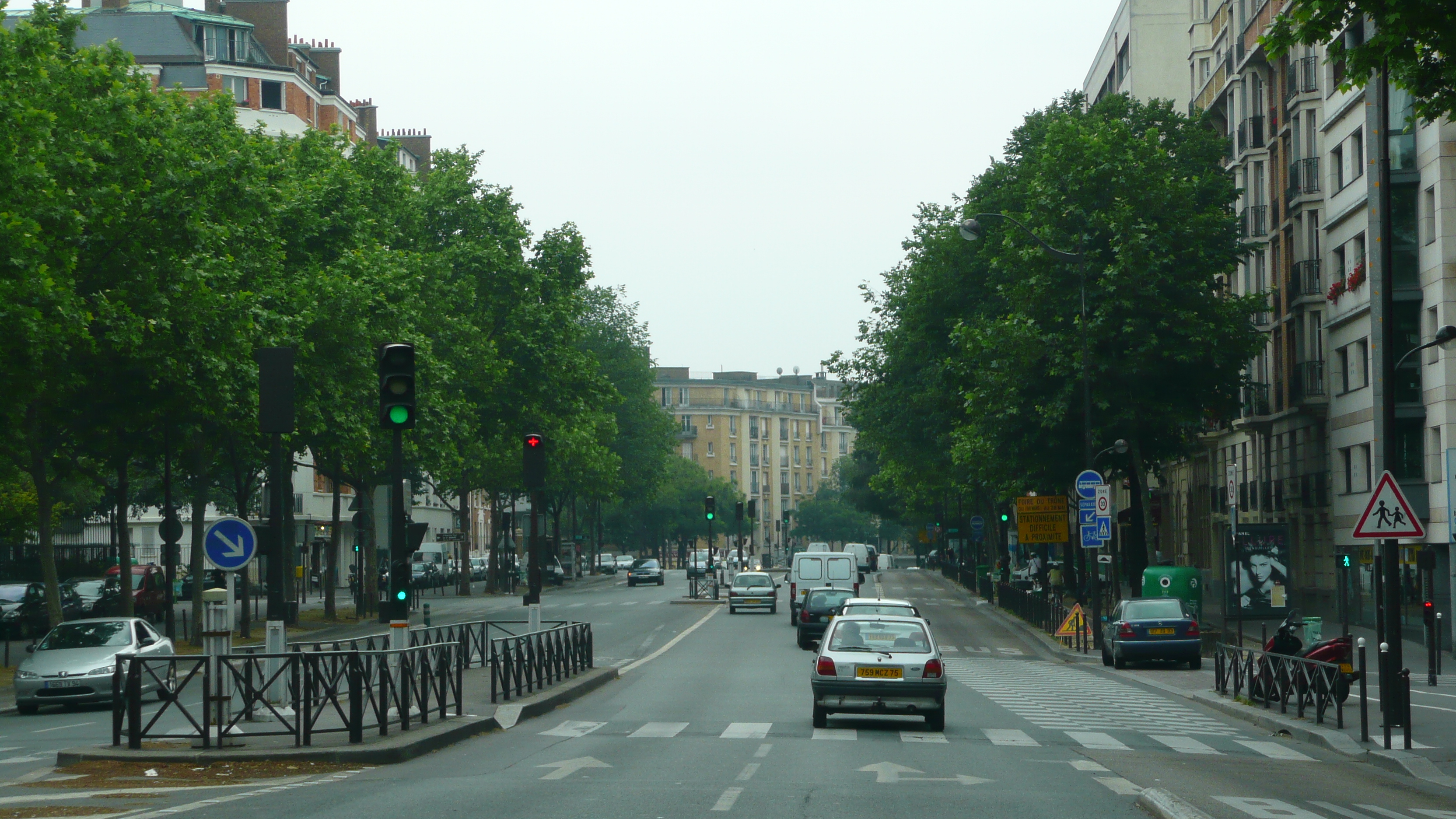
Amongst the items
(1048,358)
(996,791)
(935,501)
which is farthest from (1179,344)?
(935,501)

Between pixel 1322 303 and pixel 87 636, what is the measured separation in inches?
1484

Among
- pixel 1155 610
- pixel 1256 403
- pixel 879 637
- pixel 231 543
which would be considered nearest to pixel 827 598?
pixel 1155 610

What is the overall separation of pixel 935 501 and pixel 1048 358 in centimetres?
5030

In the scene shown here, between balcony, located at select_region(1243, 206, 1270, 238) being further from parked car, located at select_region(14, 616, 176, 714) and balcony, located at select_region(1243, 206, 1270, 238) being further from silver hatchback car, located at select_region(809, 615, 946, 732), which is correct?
parked car, located at select_region(14, 616, 176, 714)

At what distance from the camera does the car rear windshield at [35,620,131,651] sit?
1001 inches

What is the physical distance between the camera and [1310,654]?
69.5 ft

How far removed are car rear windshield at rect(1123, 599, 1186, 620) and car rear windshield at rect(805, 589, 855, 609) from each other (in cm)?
774

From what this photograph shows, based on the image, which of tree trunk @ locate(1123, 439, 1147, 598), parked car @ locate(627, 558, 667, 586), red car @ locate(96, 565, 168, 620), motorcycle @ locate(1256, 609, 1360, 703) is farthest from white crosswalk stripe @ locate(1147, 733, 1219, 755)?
parked car @ locate(627, 558, 667, 586)

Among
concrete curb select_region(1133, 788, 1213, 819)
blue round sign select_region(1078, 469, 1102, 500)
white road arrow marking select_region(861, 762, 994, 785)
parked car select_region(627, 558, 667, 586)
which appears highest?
blue round sign select_region(1078, 469, 1102, 500)

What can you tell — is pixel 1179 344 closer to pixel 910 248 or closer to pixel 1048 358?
pixel 1048 358

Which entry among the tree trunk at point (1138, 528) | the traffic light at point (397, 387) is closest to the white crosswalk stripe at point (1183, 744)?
the traffic light at point (397, 387)

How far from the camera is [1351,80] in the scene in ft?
50.0

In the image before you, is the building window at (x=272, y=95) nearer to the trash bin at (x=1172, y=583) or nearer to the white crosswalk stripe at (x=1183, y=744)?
the trash bin at (x=1172, y=583)

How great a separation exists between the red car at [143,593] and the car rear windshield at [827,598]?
709 inches
